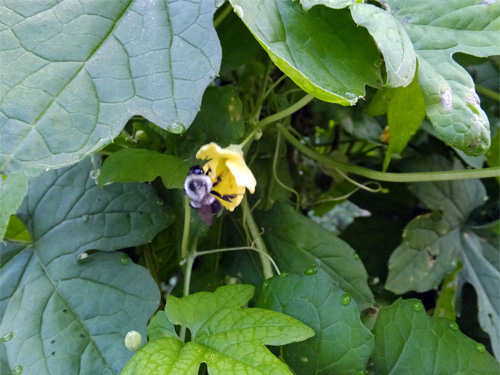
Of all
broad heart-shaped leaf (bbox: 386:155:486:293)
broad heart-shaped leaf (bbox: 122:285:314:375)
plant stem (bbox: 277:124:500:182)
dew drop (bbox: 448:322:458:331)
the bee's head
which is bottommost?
broad heart-shaped leaf (bbox: 386:155:486:293)

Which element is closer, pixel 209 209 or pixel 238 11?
pixel 238 11

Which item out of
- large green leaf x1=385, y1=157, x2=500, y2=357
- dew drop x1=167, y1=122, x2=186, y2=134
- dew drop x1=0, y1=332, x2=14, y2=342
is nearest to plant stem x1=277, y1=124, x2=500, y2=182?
large green leaf x1=385, y1=157, x2=500, y2=357

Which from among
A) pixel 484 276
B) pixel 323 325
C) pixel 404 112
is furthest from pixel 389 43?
pixel 484 276

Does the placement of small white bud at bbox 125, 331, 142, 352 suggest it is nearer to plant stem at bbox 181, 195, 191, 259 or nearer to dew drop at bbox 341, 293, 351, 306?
plant stem at bbox 181, 195, 191, 259

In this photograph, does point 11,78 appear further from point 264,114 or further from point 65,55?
point 264,114

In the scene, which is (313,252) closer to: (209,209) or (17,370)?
(209,209)

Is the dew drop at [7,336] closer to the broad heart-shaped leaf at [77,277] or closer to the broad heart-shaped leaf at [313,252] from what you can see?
the broad heart-shaped leaf at [77,277]
